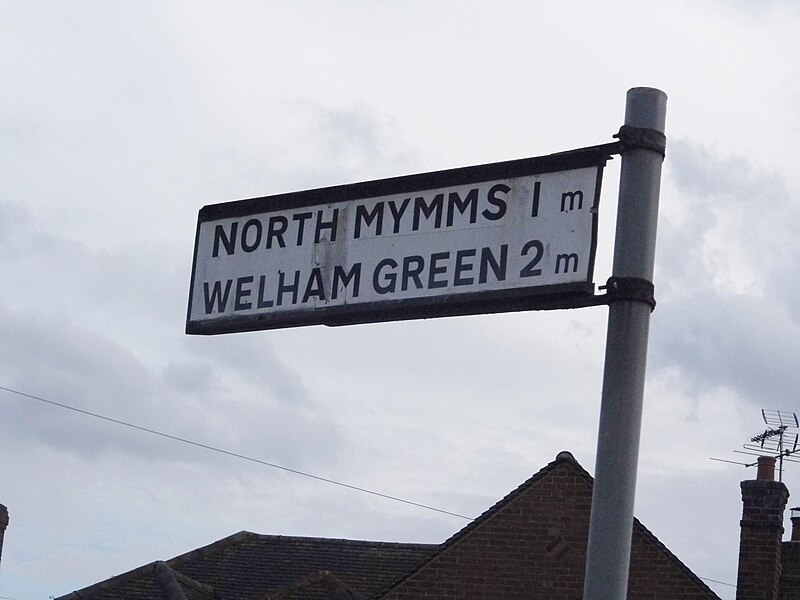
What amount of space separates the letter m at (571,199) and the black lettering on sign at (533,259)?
125mm

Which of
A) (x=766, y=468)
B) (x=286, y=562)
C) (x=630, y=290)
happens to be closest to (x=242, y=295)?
(x=630, y=290)

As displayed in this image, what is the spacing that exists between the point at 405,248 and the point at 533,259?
44cm

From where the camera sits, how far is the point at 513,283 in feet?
11.9

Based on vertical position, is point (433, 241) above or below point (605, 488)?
above

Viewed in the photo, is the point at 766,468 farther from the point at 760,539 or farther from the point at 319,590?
the point at 319,590

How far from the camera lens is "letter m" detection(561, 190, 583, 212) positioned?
3.60m

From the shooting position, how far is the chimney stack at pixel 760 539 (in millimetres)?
17047

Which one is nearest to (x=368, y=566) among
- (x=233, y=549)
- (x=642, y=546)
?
(x=233, y=549)

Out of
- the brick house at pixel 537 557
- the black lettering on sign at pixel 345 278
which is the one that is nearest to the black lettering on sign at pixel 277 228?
the black lettering on sign at pixel 345 278

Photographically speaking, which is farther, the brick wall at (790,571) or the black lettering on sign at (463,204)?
the brick wall at (790,571)

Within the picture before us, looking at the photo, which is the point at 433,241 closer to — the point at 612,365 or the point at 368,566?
the point at 612,365

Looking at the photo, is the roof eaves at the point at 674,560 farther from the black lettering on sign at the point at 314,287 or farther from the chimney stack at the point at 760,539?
the black lettering on sign at the point at 314,287

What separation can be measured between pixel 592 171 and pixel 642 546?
43.8ft

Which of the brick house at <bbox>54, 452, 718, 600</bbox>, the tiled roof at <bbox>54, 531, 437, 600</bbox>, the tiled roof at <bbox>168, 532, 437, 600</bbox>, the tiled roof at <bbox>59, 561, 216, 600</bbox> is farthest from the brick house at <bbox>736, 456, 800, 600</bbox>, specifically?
the tiled roof at <bbox>59, 561, 216, 600</bbox>
